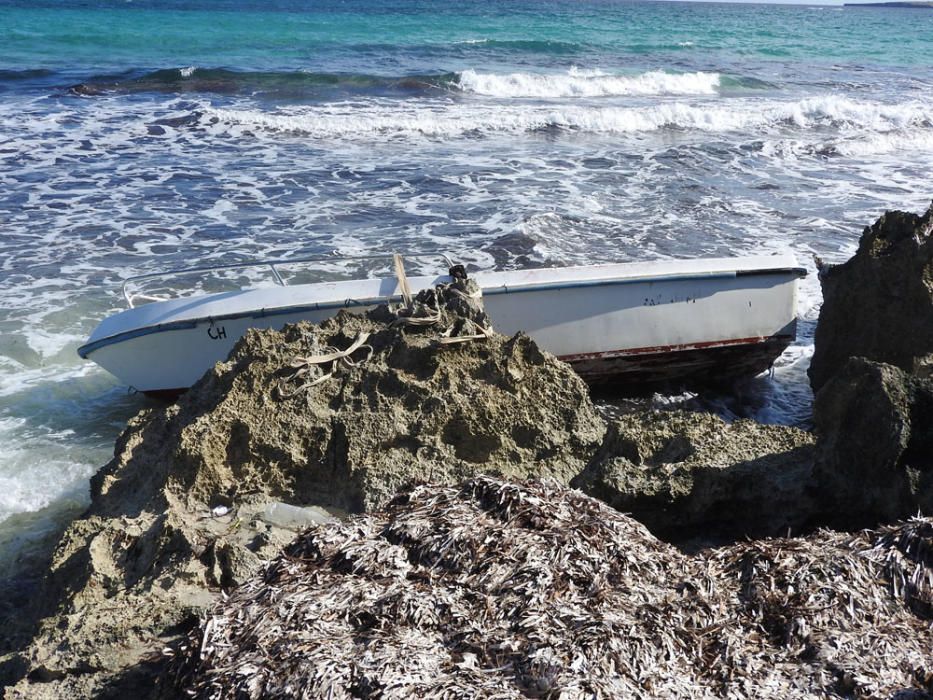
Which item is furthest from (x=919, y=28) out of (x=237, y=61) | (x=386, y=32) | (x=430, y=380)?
(x=430, y=380)

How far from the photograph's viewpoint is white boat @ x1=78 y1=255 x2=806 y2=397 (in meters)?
6.39

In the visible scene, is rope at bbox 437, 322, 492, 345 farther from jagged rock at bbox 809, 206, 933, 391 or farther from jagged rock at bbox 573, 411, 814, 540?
jagged rock at bbox 809, 206, 933, 391

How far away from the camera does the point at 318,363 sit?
4.72 meters

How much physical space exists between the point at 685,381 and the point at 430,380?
3.33 m

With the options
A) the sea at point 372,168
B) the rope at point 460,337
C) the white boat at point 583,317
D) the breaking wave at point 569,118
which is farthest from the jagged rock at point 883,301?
the breaking wave at point 569,118

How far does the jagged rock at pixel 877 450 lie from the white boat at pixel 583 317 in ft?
9.83

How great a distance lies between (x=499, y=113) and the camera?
18.3 m

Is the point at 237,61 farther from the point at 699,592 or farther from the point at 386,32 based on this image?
the point at 699,592

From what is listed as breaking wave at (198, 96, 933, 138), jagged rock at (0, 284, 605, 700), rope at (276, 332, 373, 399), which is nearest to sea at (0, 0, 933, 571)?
breaking wave at (198, 96, 933, 138)

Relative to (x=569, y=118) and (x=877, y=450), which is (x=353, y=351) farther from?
(x=569, y=118)

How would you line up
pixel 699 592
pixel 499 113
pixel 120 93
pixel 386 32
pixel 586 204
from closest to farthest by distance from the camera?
pixel 699 592
pixel 586 204
pixel 499 113
pixel 120 93
pixel 386 32

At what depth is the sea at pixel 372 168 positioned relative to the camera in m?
7.61

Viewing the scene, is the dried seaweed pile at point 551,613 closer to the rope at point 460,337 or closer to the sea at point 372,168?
the rope at point 460,337

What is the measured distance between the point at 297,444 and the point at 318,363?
20.1 inches
